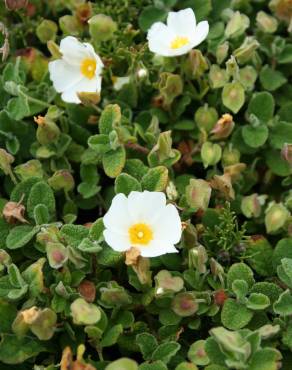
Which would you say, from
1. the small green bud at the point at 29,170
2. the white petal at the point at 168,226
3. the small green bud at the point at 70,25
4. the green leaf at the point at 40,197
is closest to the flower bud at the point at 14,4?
the small green bud at the point at 70,25

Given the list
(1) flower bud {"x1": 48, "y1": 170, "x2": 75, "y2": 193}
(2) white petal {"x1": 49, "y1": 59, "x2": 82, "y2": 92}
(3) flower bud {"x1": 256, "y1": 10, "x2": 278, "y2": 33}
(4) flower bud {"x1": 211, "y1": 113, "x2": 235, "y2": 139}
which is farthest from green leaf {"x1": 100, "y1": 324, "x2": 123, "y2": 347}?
(3) flower bud {"x1": 256, "y1": 10, "x2": 278, "y2": 33}

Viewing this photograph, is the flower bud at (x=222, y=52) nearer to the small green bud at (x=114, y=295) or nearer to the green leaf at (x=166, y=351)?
the small green bud at (x=114, y=295)

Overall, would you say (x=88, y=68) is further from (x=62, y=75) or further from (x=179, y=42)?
(x=179, y=42)

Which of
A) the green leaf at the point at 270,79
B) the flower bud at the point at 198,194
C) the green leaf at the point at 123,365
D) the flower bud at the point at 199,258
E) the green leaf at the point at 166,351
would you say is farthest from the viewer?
the green leaf at the point at 270,79

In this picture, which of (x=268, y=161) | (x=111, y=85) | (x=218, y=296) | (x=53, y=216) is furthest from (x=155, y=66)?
(x=218, y=296)

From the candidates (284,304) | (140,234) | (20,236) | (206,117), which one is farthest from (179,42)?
(284,304)

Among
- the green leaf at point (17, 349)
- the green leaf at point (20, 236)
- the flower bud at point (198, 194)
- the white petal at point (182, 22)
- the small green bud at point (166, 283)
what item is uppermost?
the white petal at point (182, 22)

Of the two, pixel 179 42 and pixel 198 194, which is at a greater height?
pixel 179 42
